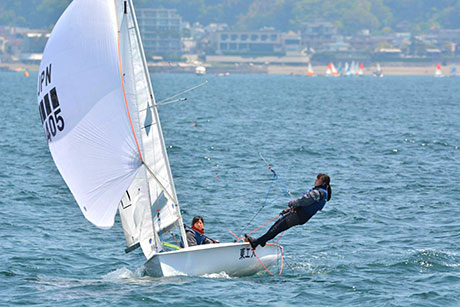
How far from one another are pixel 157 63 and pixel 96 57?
168436mm

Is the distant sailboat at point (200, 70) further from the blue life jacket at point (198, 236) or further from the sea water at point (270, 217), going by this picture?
the blue life jacket at point (198, 236)

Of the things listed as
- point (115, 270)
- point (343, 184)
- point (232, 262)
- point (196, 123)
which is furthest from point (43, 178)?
point (196, 123)

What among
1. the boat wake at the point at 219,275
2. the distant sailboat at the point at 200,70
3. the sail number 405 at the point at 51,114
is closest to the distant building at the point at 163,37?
the distant sailboat at the point at 200,70

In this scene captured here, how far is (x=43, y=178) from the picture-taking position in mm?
26250

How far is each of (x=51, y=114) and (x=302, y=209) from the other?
4.41 meters

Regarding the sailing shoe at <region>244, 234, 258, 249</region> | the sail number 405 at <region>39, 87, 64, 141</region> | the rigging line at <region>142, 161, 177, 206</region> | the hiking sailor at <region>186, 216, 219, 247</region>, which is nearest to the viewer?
the sail number 405 at <region>39, 87, 64, 141</region>

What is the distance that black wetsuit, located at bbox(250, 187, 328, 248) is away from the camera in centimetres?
1432

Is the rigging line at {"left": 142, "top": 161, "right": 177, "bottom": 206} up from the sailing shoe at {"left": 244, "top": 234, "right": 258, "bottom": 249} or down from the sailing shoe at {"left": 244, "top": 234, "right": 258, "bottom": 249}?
up

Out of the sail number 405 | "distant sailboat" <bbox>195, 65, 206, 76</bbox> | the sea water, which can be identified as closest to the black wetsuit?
the sea water

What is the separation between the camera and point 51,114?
1376 centimetres

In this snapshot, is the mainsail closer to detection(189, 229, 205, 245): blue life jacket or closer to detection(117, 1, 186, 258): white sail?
detection(117, 1, 186, 258): white sail

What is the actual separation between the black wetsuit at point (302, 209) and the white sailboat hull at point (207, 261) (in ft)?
0.94

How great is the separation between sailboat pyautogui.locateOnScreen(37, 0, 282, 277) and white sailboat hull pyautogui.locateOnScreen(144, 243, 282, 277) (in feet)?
0.06

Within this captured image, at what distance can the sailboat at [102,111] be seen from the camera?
13.3 meters
